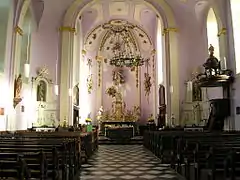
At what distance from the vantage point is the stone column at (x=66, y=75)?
553 inches

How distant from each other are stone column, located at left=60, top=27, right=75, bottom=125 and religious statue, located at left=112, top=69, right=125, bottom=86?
6850 mm

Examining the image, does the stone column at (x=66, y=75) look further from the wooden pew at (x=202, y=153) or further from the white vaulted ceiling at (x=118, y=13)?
the wooden pew at (x=202, y=153)

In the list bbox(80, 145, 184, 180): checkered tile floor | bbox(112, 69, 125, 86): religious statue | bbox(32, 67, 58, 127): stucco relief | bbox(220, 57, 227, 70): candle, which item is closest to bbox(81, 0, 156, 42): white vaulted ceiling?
bbox(112, 69, 125, 86): religious statue

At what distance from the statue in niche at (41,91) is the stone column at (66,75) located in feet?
3.60

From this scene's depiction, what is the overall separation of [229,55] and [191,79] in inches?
146

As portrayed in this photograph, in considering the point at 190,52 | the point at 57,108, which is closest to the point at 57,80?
the point at 57,108

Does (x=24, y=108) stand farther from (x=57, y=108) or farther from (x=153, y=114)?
(x=153, y=114)

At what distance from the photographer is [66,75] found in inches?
562

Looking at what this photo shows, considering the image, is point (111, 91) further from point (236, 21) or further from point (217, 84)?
point (236, 21)

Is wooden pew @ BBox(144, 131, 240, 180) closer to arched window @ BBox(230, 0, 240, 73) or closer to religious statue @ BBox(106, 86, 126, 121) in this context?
arched window @ BBox(230, 0, 240, 73)

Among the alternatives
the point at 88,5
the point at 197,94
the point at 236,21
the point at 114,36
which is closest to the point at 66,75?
the point at 88,5

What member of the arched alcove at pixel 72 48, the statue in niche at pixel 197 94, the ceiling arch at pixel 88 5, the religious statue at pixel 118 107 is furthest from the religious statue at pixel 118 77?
the statue in niche at pixel 197 94

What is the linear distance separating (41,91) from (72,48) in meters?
2.82

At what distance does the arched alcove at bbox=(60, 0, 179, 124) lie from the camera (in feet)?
46.5
